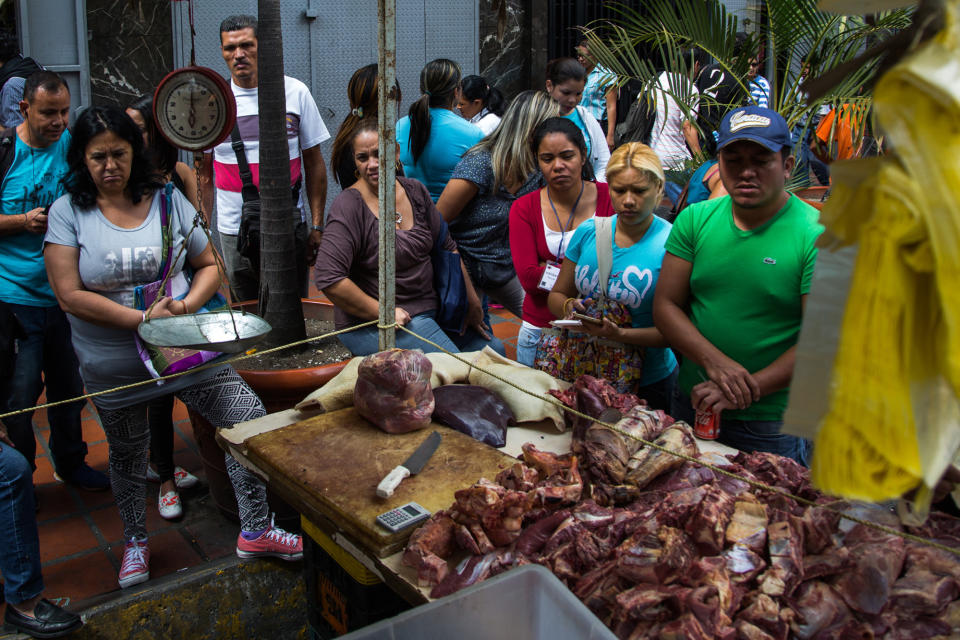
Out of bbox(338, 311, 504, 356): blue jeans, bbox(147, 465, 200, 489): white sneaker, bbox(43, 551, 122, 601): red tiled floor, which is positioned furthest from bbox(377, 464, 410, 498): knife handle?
bbox(147, 465, 200, 489): white sneaker

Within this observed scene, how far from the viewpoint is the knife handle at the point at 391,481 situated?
2.23 meters

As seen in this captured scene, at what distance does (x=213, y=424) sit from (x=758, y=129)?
248 centimetres

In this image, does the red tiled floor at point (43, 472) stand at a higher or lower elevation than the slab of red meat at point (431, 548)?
lower

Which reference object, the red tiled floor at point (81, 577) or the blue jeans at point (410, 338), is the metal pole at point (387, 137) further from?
the red tiled floor at point (81, 577)

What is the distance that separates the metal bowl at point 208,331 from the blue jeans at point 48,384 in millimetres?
1108

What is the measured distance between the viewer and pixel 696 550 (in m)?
1.85

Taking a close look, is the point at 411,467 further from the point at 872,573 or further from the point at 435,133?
the point at 435,133

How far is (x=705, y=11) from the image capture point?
15.7 feet

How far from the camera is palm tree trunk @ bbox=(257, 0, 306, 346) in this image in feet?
13.1

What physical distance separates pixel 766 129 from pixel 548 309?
144 cm

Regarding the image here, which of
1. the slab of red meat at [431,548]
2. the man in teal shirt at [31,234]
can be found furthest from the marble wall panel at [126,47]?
the slab of red meat at [431,548]

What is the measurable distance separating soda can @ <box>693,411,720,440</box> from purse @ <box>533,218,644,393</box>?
0.55 m

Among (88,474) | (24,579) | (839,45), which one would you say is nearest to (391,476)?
(24,579)

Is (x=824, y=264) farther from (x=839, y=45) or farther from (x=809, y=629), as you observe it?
(x=839, y=45)
